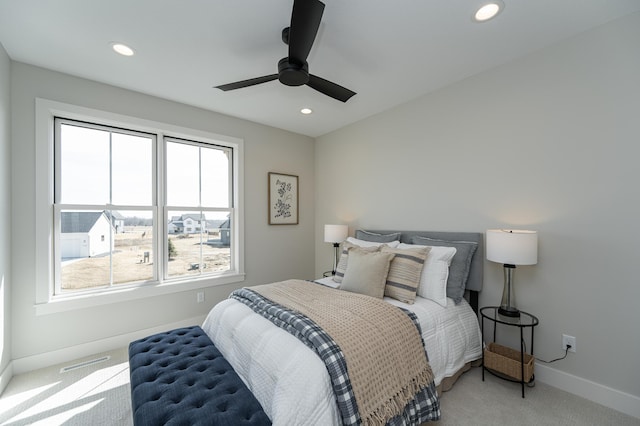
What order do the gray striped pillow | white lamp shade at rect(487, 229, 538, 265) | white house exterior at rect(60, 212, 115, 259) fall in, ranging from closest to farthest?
white lamp shade at rect(487, 229, 538, 265) < the gray striped pillow < white house exterior at rect(60, 212, 115, 259)

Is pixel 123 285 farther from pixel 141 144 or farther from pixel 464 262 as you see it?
pixel 464 262

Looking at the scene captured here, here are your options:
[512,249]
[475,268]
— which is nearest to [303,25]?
[512,249]

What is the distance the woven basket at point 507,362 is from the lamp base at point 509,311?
1.07 ft

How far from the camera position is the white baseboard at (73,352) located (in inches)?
94.3

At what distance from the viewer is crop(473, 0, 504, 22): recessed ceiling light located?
5.75 feet

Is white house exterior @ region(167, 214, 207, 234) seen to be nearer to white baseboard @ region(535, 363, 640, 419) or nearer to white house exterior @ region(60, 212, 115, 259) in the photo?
white house exterior @ region(60, 212, 115, 259)

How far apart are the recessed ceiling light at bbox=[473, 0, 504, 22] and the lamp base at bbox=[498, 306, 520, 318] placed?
218 cm

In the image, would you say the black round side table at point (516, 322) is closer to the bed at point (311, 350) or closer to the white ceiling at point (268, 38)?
the bed at point (311, 350)

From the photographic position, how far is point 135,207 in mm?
3037

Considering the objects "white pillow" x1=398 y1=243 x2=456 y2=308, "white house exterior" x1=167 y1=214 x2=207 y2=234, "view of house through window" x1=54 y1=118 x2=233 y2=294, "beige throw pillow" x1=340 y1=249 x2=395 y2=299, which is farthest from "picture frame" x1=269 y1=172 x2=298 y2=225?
"white pillow" x1=398 y1=243 x2=456 y2=308

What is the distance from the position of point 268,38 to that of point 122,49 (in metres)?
1.22

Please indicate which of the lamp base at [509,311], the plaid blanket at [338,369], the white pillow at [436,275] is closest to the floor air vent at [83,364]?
the plaid blanket at [338,369]

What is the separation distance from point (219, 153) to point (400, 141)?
2.39m

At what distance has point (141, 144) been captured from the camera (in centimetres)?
312
